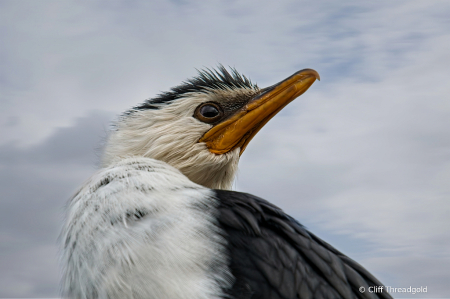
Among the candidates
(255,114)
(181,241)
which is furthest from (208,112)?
(181,241)

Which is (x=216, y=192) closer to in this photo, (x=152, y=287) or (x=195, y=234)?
(x=195, y=234)

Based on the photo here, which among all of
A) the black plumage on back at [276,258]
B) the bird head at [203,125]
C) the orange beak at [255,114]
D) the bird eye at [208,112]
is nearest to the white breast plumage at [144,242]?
the black plumage on back at [276,258]

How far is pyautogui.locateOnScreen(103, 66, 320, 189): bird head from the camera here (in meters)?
5.12

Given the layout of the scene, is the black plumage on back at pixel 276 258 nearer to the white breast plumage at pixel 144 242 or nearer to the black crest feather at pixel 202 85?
the white breast plumage at pixel 144 242

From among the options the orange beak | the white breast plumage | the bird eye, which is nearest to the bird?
the white breast plumage

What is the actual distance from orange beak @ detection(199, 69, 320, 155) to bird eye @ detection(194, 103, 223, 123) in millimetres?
113

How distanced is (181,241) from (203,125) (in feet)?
5.82

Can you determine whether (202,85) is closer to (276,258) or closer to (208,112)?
(208,112)

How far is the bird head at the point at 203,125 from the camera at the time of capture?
5.12 metres

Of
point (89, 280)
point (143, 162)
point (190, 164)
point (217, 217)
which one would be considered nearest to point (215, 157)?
point (190, 164)

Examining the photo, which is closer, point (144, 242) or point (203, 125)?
point (144, 242)

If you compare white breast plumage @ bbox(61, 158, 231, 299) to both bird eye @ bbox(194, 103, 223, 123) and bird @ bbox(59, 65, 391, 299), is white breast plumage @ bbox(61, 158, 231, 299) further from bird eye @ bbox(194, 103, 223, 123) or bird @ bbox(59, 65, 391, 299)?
bird eye @ bbox(194, 103, 223, 123)

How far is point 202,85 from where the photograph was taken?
5523mm

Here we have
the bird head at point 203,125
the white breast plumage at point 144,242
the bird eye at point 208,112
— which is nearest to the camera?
the white breast plumage at point 144,242
